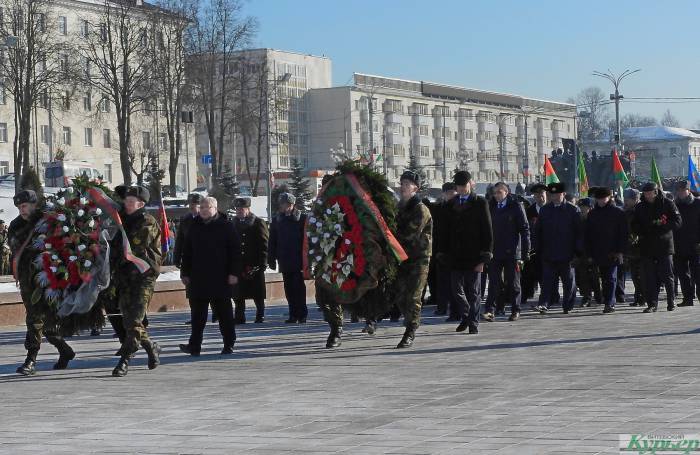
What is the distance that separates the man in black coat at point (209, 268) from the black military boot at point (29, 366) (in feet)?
6.09

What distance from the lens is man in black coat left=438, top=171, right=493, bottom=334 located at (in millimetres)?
15266

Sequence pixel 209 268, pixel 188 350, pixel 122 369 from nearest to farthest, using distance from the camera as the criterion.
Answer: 1. pixel 122 369
2. pixel 209 268
3. pixel 188 350

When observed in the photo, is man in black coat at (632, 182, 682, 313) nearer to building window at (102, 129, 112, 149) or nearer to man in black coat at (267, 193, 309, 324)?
man in black coat at (267, 193, 309, 324)

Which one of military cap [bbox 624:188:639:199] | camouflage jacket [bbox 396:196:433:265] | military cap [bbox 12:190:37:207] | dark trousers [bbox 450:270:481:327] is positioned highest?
military cap [bbox 12:190:37:207]

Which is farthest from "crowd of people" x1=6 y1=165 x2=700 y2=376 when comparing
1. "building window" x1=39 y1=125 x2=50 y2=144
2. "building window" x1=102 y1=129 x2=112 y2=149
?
"building window" x1=102 y1=129 x2=112 y2=149

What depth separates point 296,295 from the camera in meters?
18.7

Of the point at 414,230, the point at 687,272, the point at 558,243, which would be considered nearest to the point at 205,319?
the point at 414,230

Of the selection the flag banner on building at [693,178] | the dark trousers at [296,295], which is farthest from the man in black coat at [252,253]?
the flag banner on building at [693,178]

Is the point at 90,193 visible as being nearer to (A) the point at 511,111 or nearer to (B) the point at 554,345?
(B) the point at 554,345

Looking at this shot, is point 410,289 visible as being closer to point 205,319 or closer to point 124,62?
point 205,319

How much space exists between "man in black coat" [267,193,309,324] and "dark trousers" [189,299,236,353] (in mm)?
4498

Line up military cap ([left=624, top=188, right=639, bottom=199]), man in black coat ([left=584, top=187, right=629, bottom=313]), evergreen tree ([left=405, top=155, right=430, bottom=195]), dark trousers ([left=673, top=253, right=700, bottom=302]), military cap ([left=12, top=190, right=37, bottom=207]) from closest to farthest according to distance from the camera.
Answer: military cap ([left=12, top=190, right=37, bottom=207]), man in black coat ([left=584, top=187, right=629, bottom=313]), dark trousers ([left=673, top=253, right=700, bottom=302]), military cap ([left=624, top=188, right=639, bottom=199]), evergreen tree ([left=405, top=155, right=430, bottom=195])

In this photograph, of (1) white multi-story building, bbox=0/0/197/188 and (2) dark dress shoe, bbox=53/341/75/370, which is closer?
(2) dark dress shoe, bbox=53/341/75/370

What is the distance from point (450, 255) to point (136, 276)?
4.52 m
